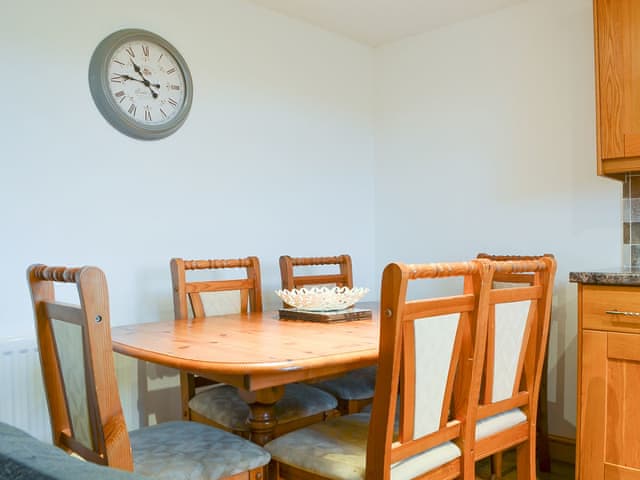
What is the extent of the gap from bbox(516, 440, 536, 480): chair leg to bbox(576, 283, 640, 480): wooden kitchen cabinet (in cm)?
40

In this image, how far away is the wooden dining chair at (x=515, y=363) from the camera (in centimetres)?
157

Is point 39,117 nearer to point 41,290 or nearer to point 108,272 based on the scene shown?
point 108,272

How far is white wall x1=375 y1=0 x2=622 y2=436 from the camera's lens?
8.96 ft

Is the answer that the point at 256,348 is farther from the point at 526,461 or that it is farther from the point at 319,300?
the point at 526,461

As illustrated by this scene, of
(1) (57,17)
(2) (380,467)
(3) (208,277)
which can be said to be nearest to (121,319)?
(3) (208,277)

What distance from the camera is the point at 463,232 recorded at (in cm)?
319

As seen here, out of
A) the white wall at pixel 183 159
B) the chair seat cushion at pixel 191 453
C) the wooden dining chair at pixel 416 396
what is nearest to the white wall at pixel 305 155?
the white wall at pixel 183 159

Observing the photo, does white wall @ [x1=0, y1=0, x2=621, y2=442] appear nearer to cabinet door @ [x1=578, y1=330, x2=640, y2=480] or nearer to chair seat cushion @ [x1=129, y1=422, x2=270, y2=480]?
cabinet door @ [x1=578, y1=330, x2=640, y2=480]

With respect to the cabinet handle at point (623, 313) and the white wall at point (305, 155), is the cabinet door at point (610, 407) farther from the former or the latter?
the white wall at point (305, 155)

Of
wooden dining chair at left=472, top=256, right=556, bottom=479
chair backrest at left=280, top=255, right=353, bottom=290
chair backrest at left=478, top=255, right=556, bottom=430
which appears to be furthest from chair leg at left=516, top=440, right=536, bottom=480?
chair backrest at left=280, top=255, right=353, bottom=290

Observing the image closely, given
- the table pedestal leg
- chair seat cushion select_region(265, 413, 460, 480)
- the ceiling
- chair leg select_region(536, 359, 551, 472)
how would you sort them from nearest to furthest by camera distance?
1. chair seat cushion select_region(265, 413, 460, 480)
2. the table pedestal leg
3. chair leg select_region(536, 359, 551, 472)
4. the ceiling

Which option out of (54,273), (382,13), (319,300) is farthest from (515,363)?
(382,13)

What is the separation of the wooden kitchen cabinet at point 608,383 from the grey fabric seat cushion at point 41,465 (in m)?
1.81

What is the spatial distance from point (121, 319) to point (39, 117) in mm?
889
